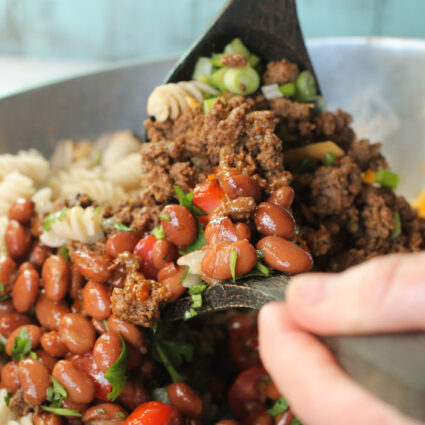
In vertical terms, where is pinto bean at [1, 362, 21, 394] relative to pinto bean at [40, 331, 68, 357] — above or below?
below

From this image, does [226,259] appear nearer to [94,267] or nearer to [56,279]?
[94,267]

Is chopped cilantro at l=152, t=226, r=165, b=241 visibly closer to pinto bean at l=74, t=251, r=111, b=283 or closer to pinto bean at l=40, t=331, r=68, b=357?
pinto bean at l=74, t=251, r=111, b=283

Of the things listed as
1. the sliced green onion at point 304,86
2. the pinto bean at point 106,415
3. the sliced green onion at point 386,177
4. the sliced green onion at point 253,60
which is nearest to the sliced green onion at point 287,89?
the sliced green onion at point 304,86

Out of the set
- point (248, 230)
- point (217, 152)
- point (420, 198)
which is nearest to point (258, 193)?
point (248, 230)

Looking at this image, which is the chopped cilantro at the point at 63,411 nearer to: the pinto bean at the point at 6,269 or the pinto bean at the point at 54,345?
the pinto bean at the point at 54,345

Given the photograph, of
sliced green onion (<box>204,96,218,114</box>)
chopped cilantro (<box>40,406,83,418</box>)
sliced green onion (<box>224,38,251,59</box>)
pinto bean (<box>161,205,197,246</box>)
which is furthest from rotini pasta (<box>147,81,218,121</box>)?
chopped cilantro (<box>40,406,83,418</box>)

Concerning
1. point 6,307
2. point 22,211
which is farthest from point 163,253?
point 22,211
